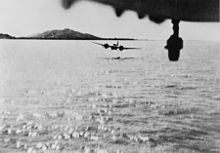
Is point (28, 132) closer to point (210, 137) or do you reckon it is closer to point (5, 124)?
point (5, 124)

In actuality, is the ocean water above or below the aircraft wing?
below

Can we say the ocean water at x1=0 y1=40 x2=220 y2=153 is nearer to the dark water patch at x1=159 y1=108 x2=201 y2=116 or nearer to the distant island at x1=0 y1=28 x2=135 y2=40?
the dark water patch at x1=159 y1=108 x2=201 y2=116

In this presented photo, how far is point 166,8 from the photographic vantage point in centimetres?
436

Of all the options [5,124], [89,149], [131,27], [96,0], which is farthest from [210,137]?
[96,0]

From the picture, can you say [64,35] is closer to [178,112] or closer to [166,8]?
[166,8]

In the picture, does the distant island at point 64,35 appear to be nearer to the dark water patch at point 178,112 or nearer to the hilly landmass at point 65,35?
the hilly landmass at point 65,35

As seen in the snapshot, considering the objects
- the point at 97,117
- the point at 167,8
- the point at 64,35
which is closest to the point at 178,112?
the point at 97,117

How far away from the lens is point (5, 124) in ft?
49.0

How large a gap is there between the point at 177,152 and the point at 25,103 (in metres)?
7.58

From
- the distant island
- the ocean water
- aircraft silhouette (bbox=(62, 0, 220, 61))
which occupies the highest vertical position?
aircraft silhouette (bbox=(62, 0, 220, 61))

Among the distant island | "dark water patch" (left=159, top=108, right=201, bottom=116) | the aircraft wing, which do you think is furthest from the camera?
"dark water patch" (left=159, top=108, right=201, bottom=116)

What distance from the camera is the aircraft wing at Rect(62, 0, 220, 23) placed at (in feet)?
13.6

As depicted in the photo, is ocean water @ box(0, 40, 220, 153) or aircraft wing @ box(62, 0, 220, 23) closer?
aircraft wing @ box(62, 0, 220, 23)

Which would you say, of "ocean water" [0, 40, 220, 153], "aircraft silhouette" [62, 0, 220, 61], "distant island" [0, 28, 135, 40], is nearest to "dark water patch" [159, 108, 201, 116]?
"ocean water" [0, 40, 220, 153]
